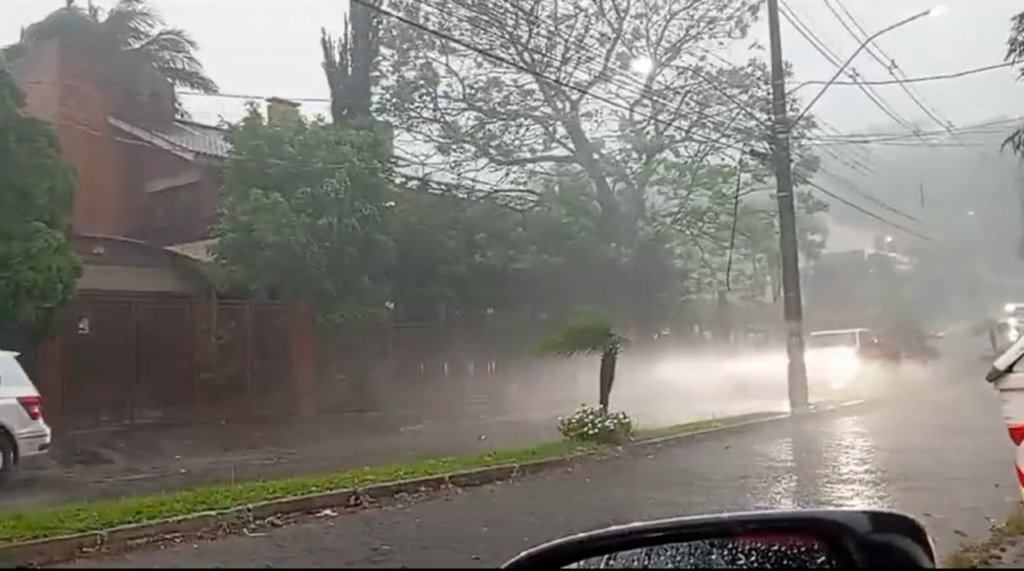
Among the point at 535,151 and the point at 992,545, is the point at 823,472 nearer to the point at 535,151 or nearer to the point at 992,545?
the point at 992,545

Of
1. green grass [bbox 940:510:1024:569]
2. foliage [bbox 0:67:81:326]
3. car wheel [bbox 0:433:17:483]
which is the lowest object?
green grass [bbox 940:510:1024:569]

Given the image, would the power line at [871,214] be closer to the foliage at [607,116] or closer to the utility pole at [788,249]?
the foliage at [607,116]

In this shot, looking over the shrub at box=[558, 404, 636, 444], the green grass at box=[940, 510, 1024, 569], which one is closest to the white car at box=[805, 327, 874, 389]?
the shrub at box=[558, 404, 636, 444]

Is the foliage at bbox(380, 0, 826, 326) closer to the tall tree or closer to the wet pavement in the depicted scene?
the tall tree

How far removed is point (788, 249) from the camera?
20500mm

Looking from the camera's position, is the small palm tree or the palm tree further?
the palm tree

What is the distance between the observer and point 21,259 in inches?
674

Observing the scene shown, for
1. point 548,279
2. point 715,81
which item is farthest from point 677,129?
point 548,279

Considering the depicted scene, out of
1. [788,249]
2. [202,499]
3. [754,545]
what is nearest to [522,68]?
[788,249]

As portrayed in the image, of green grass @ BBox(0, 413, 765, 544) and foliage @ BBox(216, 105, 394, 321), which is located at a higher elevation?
foliage @ BBox(216, 105, 394, 321)

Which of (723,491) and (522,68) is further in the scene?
(522,68)

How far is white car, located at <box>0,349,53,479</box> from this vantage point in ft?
42.8

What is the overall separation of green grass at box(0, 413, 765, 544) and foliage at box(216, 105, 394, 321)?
31.1ft

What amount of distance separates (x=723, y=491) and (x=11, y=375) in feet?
26.6
